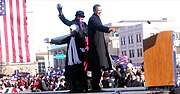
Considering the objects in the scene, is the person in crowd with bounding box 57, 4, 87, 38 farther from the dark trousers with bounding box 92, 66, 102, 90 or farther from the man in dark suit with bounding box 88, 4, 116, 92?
the dark trousers with bounding box 92, 66, 102, 90

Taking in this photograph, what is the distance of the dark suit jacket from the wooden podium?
0.84 m

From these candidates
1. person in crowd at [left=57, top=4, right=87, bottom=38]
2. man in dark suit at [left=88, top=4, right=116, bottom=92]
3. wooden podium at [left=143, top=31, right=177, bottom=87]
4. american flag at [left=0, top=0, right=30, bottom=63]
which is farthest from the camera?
american flag at [left=0, top=0, right=30, bottom=63]

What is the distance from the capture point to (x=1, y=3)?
1382 cm

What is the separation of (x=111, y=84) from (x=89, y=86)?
3958mm

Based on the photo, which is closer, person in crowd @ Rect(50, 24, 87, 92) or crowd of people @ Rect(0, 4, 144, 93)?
crowd of people @ Rect(0, 4, 144, 93)

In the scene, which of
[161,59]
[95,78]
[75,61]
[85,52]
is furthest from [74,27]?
[161,59]

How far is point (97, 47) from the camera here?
21.8 ft

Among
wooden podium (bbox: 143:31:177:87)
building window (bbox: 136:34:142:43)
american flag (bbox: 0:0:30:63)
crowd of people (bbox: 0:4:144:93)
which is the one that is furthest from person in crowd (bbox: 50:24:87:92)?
building window (bbox: 136:34:142:43)

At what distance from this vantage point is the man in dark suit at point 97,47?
662 centimetres

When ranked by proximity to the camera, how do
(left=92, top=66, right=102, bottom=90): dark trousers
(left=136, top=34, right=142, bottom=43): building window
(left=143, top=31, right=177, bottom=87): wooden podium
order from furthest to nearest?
(left=136, top=34, right=142, bottom=43): building window, (left=92, top=66, right=102, bottom=90): dark trousers, (left=143, top=31, right=177, bottom=87): wooden podium

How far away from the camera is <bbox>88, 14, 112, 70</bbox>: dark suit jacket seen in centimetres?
662

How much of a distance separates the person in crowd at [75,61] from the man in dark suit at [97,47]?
20 centimetres

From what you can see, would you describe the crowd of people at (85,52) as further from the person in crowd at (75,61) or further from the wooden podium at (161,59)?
the wooden podium at (161,59)

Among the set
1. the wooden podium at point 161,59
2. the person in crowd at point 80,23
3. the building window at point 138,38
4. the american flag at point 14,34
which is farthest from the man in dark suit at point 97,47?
the building window at point 138,38
